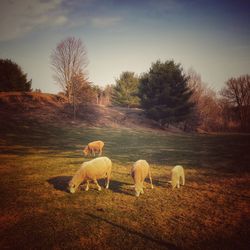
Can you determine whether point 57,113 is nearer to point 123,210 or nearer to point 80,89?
point 80,89

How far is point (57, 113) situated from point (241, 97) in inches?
1708

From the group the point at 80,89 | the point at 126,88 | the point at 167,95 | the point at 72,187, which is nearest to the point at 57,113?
the point at 80,89

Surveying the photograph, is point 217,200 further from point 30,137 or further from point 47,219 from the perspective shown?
point 30,137

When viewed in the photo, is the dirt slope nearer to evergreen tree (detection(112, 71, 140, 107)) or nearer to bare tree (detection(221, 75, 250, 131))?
evergreen tree (detection(112, 71, 140, 107))

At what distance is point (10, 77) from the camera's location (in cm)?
4181

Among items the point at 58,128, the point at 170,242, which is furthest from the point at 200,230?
the point at 58,128

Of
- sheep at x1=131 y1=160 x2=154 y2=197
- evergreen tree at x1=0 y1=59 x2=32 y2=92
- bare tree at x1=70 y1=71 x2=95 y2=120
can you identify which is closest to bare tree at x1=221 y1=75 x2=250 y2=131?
bare tree at x1=70 y1=71 x2=95 y2=120

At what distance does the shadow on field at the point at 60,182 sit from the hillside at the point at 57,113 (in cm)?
2006

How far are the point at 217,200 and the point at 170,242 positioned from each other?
132 inches

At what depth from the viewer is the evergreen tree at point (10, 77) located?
41.0 metres

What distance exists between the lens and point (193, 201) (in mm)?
7012

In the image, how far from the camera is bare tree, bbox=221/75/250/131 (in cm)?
4400

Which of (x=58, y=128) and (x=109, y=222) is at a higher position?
(x=58, y=128)

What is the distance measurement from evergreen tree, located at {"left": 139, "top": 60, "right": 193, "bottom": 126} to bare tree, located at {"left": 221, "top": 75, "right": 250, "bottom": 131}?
20.0 metres
